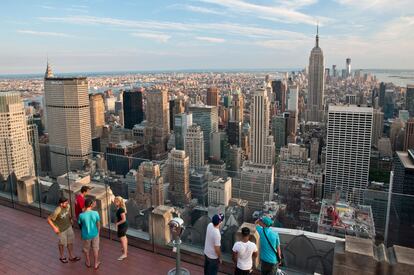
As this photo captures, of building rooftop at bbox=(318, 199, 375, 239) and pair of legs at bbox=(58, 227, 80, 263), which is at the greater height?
pair of legs at bbox=(58, 227, 80, 263)

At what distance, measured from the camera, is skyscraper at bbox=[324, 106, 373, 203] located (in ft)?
114

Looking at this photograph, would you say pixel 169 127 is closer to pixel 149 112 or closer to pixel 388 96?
pixel 149 112

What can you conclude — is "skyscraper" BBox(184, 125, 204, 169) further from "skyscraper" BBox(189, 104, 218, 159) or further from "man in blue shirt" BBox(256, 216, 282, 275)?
"man in blue shirt" BBox(256, 216, 282, 275)

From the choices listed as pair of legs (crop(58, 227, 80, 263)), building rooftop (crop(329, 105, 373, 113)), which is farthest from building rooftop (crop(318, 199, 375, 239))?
building rooftop (crop(329, 105, 373, 113))

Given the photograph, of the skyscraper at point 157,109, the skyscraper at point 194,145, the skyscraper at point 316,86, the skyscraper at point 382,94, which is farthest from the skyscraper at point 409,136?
the skyscraper at point 157,109

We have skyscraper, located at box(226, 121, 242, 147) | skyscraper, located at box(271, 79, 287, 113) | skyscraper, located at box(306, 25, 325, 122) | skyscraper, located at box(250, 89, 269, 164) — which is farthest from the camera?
skyscraper, located at box(271, 79, 287, 113)

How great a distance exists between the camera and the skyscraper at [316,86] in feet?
235

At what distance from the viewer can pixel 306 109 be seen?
244 feet

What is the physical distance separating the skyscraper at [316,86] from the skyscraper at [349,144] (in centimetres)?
3185

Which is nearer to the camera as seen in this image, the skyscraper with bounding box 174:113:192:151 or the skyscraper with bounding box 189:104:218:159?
the skyscraper with bounding box 174:113:192:151

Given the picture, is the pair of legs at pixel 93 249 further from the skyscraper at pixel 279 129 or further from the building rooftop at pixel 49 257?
the skyscraper at pixel 279 129

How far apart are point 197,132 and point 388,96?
4397 cm

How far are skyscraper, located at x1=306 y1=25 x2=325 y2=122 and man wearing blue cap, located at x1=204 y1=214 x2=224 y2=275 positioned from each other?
225 ft

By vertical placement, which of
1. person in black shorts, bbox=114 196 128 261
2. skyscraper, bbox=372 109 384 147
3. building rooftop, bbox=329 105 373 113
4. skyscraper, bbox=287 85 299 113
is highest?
person in black shorts, bbox=114 196 128 261
